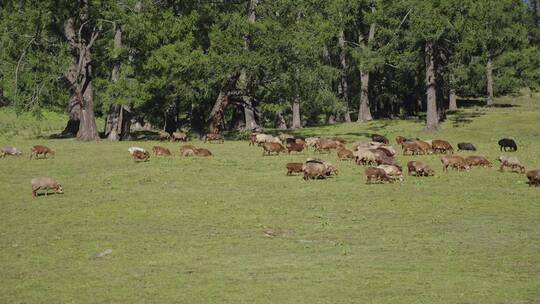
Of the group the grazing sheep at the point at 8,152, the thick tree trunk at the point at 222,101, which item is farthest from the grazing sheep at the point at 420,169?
the grazing sheep at the point at 8,152

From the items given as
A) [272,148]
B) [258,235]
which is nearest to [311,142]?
[272,148]

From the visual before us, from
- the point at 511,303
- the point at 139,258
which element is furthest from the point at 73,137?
the point at 511,303

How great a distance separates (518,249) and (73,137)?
4032 centimetres

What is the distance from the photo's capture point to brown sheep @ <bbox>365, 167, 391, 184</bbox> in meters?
32.7

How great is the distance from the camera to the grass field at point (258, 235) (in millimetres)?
18016

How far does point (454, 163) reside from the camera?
3634 cm

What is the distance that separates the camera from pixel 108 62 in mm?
53938

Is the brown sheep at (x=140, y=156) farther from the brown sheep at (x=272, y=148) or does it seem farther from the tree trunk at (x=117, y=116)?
the tree trunk at (x=117, y=116)

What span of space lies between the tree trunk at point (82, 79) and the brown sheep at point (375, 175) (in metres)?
25.0

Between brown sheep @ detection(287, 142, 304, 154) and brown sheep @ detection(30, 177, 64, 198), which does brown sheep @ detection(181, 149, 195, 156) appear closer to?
brown sheep @ detection(287, 142, 304, 154)

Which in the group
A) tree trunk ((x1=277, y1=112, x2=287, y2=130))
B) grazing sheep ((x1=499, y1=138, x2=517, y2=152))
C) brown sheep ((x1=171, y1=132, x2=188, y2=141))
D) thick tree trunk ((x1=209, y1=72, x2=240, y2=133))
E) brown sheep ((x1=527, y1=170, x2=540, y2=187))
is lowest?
brown sheep ((x1=527, y1=170, x2=540, y2=187))

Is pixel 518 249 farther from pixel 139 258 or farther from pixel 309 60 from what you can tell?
pixel 309 60

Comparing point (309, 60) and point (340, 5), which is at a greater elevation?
point (340, 5)

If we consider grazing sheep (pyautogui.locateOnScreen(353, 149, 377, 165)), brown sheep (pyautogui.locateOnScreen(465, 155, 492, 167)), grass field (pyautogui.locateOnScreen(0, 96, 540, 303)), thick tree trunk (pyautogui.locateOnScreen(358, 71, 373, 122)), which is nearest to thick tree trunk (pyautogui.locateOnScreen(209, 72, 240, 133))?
grass field (pyautogui.locateOnScreen(0, 96, 540, 303))
